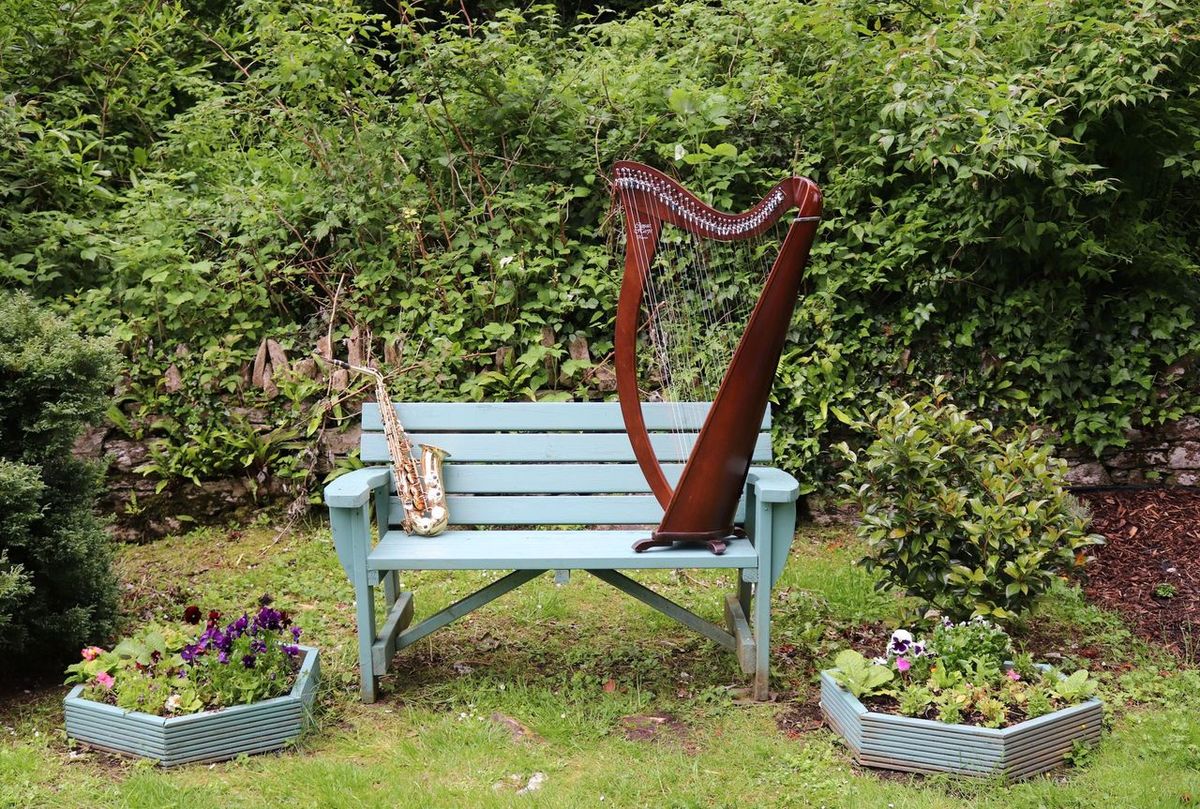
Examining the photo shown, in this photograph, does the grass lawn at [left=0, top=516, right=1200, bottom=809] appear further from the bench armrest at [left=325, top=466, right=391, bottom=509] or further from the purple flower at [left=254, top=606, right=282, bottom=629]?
the bench armrest at [left=325, top=466, right=391, bottom=509]

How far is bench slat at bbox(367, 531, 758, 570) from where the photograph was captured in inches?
120

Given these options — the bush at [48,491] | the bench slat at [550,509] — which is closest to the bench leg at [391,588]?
the bench slat at [550,509]

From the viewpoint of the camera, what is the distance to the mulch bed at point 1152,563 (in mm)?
3646

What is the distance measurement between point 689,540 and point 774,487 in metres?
0.33

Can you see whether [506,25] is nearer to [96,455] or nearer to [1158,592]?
[96,455]

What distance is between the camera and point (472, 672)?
3.38 metres

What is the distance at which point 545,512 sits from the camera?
136 inches

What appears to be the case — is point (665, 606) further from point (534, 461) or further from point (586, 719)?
point (534, 461)

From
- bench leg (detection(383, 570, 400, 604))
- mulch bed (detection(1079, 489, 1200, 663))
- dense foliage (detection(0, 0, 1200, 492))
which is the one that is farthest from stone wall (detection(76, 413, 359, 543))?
mulch bed (detection(1079, 489, 1200, 663))

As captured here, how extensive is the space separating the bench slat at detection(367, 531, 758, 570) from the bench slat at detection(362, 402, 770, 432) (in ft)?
1.43

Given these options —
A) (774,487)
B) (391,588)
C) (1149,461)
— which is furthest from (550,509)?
(1149,461)

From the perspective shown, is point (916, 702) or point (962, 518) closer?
point (916, 702)

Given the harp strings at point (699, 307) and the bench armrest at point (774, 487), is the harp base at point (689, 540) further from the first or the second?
the harp strings at point (699, 307)

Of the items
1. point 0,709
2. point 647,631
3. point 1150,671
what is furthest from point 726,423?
point 0,709
